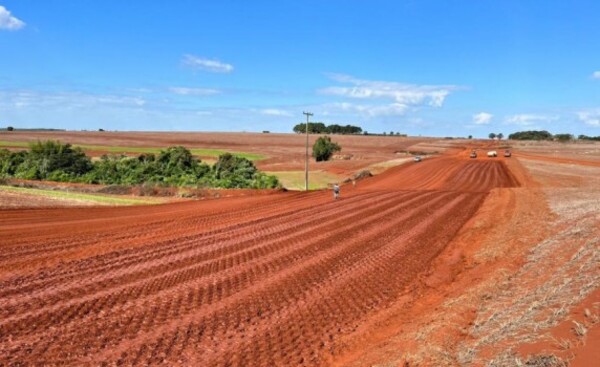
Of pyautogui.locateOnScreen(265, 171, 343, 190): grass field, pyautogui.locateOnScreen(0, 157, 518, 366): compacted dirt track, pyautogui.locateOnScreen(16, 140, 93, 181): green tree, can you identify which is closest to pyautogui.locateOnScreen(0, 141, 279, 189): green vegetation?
pyautogui.locateOnScreen(16, 140, 93, 181): green tree

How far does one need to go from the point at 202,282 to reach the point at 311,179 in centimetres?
5287

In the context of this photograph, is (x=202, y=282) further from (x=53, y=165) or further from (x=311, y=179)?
(x=311, y=179)

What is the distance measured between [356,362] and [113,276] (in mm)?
7846

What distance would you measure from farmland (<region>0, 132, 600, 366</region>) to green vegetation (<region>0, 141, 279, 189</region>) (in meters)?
26.8

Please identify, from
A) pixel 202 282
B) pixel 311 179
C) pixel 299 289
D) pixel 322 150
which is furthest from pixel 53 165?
pixel 322 150

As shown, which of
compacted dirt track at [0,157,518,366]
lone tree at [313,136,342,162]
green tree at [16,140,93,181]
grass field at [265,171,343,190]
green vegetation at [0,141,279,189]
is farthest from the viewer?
lone tree at [313,136,342,162]

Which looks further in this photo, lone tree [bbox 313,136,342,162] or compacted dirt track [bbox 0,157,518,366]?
lone tree [bbox 313,136,342,162]

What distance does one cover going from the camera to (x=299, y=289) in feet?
42.3

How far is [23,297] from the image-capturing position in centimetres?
1169

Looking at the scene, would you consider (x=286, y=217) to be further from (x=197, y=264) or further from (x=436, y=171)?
(x=436, y=171)

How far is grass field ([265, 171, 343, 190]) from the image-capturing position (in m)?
59.5

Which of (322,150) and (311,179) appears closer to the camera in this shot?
(311,179)

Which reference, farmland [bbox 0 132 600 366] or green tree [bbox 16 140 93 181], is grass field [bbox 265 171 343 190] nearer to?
green tree [bbox 16 140 93 181]

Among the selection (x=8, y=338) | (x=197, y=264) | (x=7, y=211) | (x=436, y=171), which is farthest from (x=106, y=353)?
(x=436, y=171)
